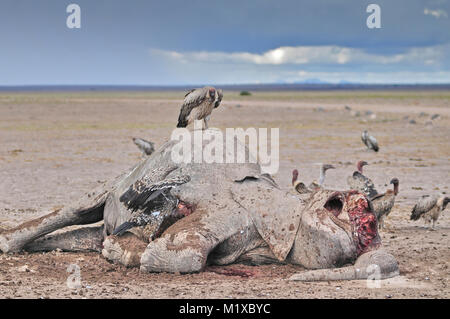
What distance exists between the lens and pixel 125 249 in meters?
8.54

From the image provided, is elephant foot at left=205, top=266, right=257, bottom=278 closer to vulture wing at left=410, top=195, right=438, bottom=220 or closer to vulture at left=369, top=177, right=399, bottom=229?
vulture at left=369, top=177, right=399, bottom=229

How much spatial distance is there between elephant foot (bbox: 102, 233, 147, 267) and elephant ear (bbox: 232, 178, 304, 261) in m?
1.39

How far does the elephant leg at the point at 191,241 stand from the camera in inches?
307

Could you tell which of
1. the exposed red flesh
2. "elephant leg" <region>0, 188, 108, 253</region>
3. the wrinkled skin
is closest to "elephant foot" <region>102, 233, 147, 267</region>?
the wrinkled skin

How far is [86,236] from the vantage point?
994 cm

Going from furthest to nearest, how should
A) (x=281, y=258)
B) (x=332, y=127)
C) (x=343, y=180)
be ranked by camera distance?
(x=332, y=127)
(x=343, y=180)
(x=281, y=258)

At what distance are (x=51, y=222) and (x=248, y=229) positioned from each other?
3182mm

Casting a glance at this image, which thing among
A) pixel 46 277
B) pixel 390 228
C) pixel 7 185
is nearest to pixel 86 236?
pixel 46 277

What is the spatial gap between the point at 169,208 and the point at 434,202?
254 inches

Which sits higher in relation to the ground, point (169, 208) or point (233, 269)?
point (169, 208)

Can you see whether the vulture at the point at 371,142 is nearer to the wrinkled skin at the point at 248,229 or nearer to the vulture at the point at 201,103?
the vulture at the point at 201,103

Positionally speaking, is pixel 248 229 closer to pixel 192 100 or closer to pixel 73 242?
pixel 73 242

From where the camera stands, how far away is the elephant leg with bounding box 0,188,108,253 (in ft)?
31.7

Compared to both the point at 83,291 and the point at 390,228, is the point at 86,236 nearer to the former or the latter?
the point at 83,291
